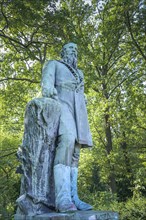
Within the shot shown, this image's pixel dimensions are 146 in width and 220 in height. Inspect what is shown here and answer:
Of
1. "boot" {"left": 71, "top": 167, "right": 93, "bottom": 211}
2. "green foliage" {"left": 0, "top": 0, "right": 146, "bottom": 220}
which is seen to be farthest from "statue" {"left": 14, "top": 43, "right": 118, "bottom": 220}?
"green foliage" {"left": 0, "top": 0, "right": 146, "bottom": 220}

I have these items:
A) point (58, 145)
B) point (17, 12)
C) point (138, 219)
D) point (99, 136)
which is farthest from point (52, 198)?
point (99, 136)

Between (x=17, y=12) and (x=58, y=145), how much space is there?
9775 mm

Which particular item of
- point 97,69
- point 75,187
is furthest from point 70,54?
point 97,69

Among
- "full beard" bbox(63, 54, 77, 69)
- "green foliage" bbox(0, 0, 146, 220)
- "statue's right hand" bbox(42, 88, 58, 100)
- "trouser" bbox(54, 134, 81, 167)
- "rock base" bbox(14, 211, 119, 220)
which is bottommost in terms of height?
"rock base" bbox(14, 211, 119, 220)

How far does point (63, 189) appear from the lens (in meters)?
4.16

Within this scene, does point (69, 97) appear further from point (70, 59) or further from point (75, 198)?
point (75, 198)

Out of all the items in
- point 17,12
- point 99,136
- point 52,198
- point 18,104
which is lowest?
point 52,198

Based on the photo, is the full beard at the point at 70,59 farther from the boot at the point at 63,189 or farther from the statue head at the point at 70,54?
the boot at the point at 63,189

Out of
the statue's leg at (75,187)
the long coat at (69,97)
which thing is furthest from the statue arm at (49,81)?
the statue's leg at (75,187)

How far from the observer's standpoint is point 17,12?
13.0 meters

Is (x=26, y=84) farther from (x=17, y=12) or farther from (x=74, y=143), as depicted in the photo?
(x=74, y=143)

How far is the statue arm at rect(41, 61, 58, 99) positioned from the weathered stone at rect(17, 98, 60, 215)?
0.17 metres

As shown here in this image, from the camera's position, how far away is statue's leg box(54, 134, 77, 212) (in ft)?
13.1

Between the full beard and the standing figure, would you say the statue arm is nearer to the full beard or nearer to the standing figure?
the standing figure
